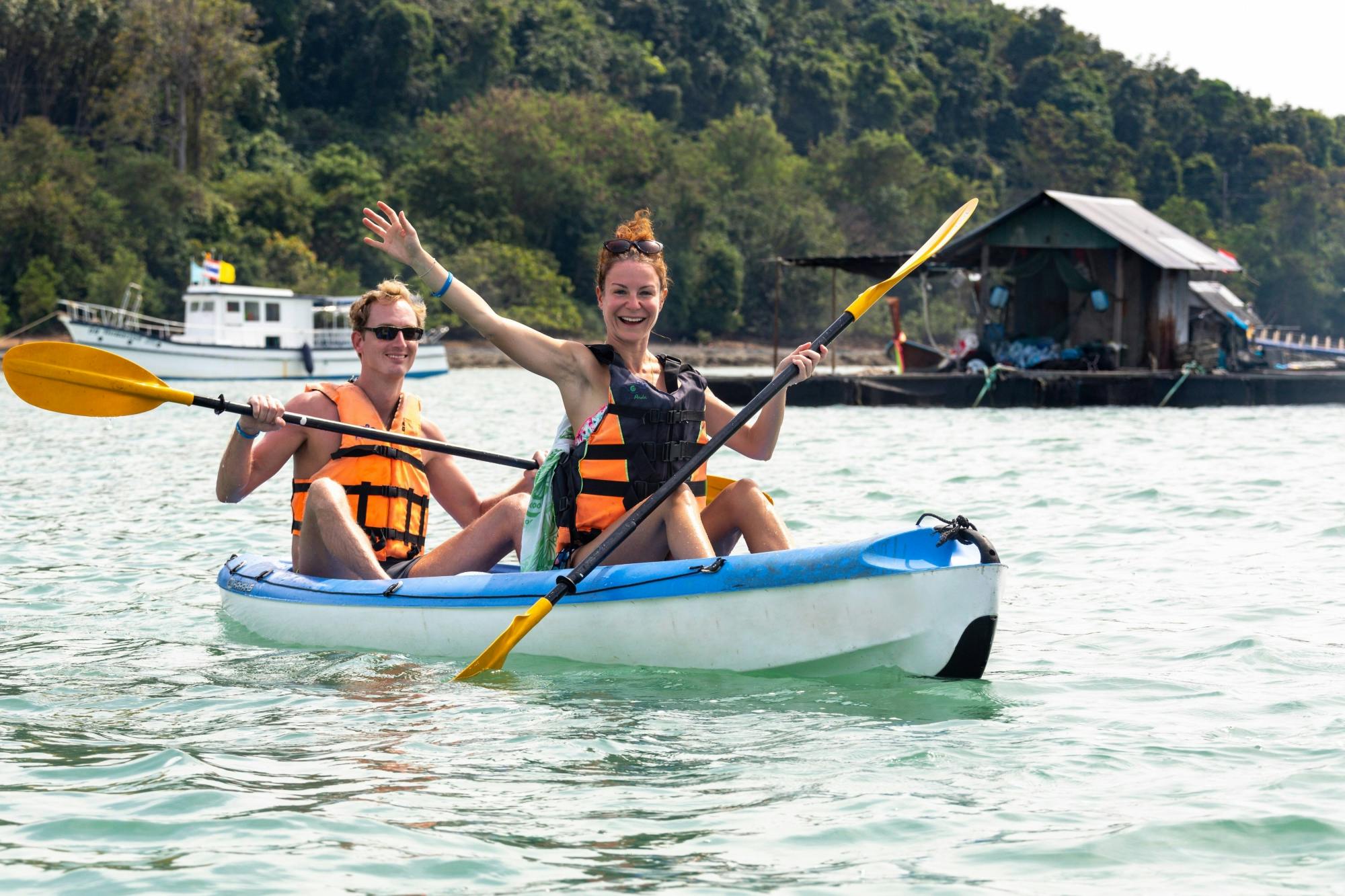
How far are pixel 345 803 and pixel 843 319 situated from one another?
267 centimetres

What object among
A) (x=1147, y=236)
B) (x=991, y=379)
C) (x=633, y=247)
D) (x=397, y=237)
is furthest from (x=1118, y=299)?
(x=397, y=237)

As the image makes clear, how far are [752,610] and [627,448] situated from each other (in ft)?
2.27

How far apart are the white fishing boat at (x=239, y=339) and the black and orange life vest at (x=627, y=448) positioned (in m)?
28.2

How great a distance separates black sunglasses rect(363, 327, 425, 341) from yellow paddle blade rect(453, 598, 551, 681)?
50.6 inches

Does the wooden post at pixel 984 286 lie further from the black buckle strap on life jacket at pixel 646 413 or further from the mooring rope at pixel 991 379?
the black buckle strap on life jacket at pixel 646 413

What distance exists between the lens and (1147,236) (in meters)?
25.7

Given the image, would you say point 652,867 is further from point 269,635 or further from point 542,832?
point 269,635

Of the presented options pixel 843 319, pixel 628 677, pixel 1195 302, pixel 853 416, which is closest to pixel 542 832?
pixel 628 677

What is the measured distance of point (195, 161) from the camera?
50.8 meters

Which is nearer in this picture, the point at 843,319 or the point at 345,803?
the point at 345,803

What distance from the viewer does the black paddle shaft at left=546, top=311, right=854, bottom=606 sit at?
516cm

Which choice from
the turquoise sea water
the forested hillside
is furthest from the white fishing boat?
the turquoise sea water

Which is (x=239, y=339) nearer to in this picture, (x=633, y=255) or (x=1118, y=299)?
(x=1118, y=299)

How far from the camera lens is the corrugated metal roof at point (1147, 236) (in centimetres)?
2439
